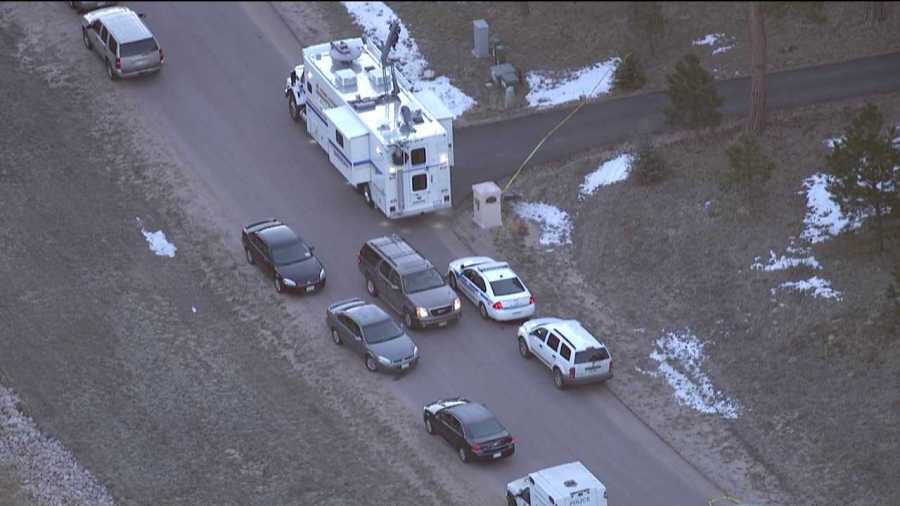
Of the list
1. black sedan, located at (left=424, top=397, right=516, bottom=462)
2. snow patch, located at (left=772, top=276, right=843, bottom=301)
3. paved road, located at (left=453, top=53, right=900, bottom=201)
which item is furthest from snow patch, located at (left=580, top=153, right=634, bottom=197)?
black sedan, located at (left=424, top=397, right=516, bottom=462)

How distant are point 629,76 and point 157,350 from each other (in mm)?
23042

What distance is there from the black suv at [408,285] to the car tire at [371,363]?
2433 millimetres

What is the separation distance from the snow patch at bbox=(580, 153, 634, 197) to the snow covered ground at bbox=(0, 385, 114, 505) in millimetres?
21453

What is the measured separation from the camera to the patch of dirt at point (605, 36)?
66.2 meters

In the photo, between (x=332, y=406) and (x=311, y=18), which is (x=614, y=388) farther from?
(x=311, y=18)

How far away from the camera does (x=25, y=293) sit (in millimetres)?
53906

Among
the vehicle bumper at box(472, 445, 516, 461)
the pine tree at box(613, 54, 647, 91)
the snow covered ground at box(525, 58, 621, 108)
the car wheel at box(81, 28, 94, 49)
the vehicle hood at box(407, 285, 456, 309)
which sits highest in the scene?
the car wheel at box(81, 28, 94, 49)

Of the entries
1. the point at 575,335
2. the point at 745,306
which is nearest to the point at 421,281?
the point at 575,335

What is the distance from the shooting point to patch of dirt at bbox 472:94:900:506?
46906 millimetres

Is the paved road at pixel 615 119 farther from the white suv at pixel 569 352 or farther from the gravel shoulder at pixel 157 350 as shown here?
the white suv at pixel 569 352

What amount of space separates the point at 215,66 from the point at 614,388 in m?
25.3

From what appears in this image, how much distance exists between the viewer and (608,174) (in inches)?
2376

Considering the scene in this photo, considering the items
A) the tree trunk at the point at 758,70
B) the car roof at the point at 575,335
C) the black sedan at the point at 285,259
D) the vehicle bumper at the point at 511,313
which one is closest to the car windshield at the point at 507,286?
the vehicle bumper at the point at 511,313

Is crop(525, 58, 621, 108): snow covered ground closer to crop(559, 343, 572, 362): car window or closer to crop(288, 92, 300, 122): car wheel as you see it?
crop(288, 92, 300, 122): car wheel
